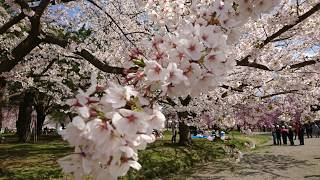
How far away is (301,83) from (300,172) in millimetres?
3519

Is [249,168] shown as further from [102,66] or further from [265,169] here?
[102,66]

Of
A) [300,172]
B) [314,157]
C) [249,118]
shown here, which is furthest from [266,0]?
[314,157]

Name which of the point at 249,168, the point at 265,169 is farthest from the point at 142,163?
the point at 265,169

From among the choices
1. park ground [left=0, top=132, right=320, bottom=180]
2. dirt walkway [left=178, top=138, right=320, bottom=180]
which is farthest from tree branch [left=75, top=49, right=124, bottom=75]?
dirt walkway [left=178, top=138, right=320, bottom=180]

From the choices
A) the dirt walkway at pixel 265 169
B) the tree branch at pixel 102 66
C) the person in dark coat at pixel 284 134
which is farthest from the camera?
the person in dark coat at pixel 284 134

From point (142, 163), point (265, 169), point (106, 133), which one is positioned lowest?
point (265, 169)

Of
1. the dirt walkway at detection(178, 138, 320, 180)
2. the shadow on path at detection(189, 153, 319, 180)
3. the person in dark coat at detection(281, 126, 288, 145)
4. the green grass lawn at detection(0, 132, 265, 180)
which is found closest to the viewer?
the green grass lawn at detection(0, 132, 265, 180)

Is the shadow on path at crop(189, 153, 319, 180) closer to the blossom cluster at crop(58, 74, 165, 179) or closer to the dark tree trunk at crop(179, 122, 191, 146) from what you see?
the dark tree trunk at crop(179, 122, 191, 146)

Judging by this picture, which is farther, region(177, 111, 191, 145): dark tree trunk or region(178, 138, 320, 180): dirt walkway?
region(177, 111, 191, 145): dark tree trunk

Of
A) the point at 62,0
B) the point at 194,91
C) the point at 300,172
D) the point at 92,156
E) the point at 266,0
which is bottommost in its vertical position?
the point at 300,172

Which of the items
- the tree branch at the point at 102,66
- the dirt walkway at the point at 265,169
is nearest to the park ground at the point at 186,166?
the dirt walkway at the point at 265,169

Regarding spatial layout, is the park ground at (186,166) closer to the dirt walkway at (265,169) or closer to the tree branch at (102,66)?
the dirt walkway at (265,169)

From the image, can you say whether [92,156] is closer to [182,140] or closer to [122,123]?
[122,123]

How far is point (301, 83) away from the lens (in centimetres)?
1216
